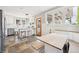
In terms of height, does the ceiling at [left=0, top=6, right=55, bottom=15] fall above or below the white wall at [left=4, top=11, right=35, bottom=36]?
above

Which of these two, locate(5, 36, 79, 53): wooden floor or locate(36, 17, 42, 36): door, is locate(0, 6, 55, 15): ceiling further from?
locate(5, 36, 79, 53): wooden floor

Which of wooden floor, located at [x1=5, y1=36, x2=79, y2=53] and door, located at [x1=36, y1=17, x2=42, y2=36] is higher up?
door, located at [x1=36, y1=17, x2=42, y2=36]

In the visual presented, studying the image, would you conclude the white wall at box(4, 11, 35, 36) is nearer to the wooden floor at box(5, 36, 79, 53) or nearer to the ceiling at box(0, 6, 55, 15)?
the ceiling at box(0, 6, 55, 15)

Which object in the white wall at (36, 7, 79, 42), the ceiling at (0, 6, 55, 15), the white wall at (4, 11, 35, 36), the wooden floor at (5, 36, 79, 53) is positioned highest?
the ceiling at (0, 6, 55, 15)

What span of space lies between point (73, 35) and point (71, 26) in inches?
6.0

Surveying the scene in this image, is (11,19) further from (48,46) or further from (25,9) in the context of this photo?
(48,46)

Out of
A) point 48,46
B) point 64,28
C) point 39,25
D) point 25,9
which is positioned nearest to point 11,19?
point 25,9

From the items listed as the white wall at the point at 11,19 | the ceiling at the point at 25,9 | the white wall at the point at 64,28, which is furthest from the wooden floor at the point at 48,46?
the ceiling at the point at 25,9

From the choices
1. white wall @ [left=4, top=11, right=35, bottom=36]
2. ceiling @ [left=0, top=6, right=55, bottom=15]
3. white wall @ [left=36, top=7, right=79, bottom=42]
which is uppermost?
ceiling @ [left=0, top=6, right=55, bottom=15]

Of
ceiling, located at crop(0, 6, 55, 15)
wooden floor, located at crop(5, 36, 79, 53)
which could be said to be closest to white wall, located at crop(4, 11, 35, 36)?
ceiling, located at crop(0, 6, 55, 15)
